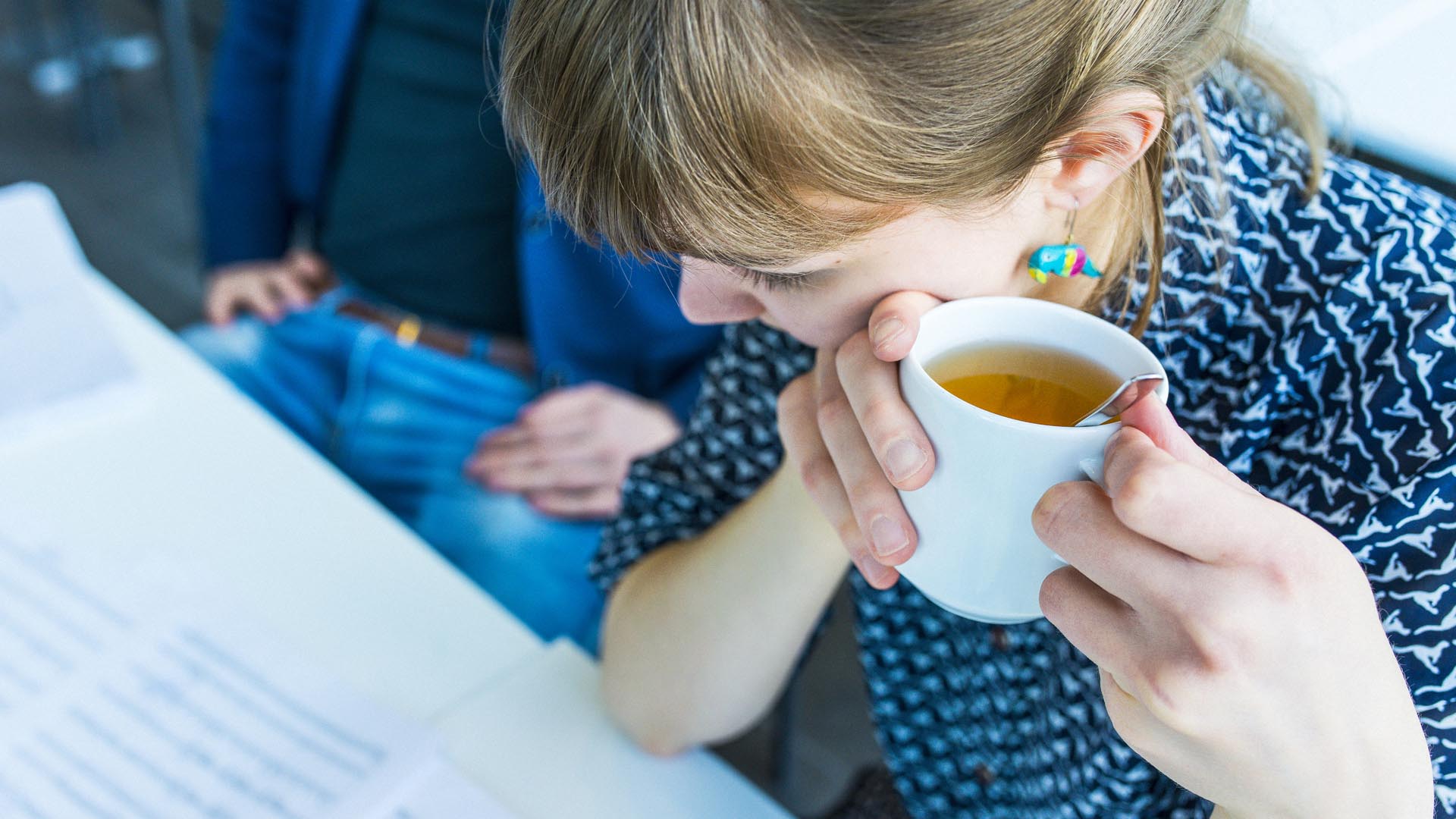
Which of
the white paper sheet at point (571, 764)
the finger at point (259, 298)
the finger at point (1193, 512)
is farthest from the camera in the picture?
the finger at point (259, 298)

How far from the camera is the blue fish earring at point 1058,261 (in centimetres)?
63

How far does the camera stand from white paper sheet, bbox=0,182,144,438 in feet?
3.17

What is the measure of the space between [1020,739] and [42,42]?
3631 millimetres

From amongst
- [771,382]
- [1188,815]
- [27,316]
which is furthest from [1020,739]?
[27,316]

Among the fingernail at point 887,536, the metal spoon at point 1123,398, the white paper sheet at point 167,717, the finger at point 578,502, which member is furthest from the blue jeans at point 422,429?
the metal spoon at point 1123,398

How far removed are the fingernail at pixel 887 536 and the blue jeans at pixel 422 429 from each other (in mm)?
617

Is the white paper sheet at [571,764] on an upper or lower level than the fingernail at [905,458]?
lower

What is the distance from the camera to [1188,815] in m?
0.71

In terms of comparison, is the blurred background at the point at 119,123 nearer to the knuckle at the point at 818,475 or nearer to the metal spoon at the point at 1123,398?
the knuckle at the point at 818,475

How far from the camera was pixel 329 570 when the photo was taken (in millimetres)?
860

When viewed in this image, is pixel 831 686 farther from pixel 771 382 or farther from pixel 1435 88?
pixel 1435 88

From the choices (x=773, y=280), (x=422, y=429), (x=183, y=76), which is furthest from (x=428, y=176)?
(x=183, y=76)

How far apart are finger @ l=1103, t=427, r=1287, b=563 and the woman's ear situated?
0.22 meters

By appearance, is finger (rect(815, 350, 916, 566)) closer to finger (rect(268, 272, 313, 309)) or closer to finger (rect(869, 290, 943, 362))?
finger (rect(869, 290, 943, 362))
